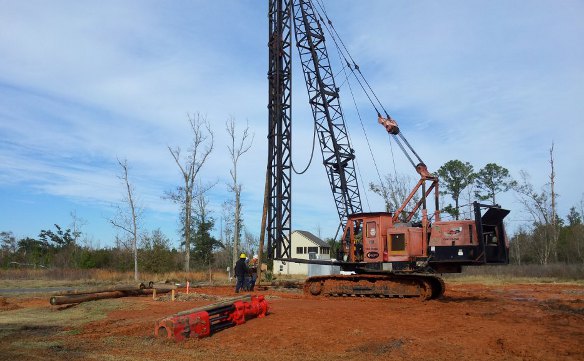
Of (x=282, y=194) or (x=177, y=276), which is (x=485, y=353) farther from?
(x=177, y=276)

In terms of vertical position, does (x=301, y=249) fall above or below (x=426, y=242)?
below

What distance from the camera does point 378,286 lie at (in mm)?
17688

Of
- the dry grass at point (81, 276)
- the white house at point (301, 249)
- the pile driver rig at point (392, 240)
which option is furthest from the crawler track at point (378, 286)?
the white house at point (301, 249)

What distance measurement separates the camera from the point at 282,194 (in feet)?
80.6

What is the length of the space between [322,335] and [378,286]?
28.1 feet

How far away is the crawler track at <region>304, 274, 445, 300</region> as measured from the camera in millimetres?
17062

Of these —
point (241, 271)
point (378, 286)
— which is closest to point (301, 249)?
point (241, 271)

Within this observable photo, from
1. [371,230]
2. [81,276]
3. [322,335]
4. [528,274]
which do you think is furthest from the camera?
[81,276]

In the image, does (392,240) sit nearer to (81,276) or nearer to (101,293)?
(101,293)

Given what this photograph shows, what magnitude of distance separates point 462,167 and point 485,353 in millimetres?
50731

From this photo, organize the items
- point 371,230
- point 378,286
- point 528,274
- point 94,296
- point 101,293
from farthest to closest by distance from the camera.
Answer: point 528,274 → point 371,230 → point 378,286 → point 101,293 → point 94,296

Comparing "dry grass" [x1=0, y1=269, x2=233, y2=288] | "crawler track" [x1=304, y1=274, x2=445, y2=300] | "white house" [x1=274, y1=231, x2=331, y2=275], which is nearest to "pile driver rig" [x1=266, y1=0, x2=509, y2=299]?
"crawler track" [x1=304, y1=274, x2=445, y2=300]

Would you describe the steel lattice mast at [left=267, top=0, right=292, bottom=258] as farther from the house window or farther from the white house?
the white house

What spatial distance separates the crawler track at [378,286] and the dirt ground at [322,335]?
285cm
